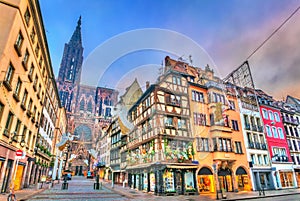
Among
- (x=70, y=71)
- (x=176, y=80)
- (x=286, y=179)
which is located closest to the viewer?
(x=176, y=80)

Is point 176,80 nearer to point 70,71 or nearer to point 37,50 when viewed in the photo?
point 37,50

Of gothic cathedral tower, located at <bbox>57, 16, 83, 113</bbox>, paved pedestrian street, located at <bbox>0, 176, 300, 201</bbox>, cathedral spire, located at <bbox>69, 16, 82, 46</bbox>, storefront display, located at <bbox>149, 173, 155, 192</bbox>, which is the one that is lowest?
paved pedestrian street, located at <bbox>0, 176, 300, 201</bbox>

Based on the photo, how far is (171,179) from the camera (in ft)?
59.6

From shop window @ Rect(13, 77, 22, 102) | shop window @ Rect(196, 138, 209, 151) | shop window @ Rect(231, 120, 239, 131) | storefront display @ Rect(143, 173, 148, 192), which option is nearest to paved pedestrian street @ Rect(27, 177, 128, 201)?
storefront display @ Rect(143, 173, 148, 192)

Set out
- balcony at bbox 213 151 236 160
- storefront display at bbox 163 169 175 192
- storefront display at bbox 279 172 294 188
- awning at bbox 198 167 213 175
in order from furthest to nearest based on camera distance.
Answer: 1. storefront display at bbox 279 172 294 188
2. balcony at bbox 213 151 236 160
3. awning at bbox 198 167 213 175
4. storefront display at bbox 163 169 175 192

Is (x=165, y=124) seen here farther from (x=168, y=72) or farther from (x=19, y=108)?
(x=19, y=108)

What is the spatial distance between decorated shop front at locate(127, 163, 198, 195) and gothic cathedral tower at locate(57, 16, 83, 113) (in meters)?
67.3

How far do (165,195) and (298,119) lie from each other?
31.9 metres

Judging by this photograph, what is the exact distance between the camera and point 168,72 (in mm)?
20609

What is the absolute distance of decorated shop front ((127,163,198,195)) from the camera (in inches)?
693

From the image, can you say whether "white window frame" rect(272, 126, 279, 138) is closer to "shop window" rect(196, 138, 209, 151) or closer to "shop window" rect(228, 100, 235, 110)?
"shop window" rect(228, 100, 235, 110)

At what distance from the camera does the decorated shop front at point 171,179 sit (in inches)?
693

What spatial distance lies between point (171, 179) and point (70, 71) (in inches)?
3403

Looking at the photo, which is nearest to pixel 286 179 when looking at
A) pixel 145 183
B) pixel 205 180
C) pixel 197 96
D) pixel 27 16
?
pixel 205 180
